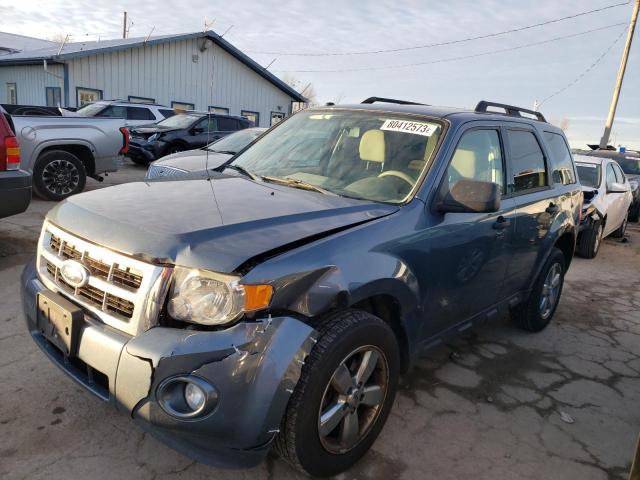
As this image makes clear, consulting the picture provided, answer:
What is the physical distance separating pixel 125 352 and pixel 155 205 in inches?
31.1

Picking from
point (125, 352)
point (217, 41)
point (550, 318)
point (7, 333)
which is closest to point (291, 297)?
point (125, 352)

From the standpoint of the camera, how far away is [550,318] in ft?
15.7

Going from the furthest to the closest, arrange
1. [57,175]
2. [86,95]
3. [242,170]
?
[86,95] < [57,175] < [242,170]

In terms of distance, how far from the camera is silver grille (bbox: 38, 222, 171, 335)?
1971 millimetres

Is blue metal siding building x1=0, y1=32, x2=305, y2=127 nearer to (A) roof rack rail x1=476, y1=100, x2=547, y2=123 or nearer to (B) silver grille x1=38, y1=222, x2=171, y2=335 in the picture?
(A) roof rack rail x1=476, y1=100, x2=547, y2=123

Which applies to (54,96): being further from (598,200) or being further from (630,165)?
(630,165)

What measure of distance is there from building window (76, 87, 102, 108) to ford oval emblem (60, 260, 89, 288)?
1976 centimetres

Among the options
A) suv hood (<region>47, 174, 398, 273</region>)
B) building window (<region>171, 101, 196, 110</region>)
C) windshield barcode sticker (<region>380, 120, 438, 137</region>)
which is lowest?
suv hood (<region>47, 174, 398, 273</region>)

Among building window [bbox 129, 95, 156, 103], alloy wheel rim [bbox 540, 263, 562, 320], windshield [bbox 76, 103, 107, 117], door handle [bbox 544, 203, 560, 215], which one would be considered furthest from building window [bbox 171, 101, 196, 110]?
door handle [bbox 544, 203, 560, 215]

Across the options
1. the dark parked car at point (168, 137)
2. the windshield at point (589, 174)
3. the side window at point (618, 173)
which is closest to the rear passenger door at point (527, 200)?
the windshield at point (589, 174)

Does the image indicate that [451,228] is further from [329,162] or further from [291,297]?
[291,297]

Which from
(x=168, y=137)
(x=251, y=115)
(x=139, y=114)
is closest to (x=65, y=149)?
(x=168, y=137)

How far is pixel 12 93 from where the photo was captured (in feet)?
77.9

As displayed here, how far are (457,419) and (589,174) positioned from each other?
691 cm
